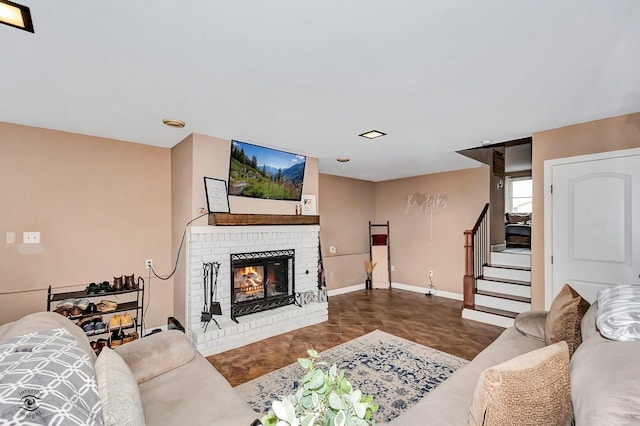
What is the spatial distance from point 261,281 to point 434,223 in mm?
3666

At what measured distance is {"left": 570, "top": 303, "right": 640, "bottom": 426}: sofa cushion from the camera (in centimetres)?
88

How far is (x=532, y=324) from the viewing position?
7.43 feet

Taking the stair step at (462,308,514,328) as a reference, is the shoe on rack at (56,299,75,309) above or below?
above

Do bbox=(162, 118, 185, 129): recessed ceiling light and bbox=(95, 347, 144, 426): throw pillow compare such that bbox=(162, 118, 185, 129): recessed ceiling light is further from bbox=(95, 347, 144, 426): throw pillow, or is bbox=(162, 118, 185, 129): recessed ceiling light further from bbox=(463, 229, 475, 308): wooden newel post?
bbox=(463, 229, 475, 308): wooden newel post

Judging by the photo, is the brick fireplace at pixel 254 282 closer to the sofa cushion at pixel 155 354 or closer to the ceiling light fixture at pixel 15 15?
the sofa cushion at pixel 155 354

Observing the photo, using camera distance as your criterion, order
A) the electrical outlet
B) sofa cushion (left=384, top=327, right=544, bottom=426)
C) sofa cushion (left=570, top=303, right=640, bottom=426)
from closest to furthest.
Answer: sofa cushion (left=570, top=303, right=640, bottom=426), sofa cushion (left=384, top=327, right=544, bottom=426), the electrical outlet

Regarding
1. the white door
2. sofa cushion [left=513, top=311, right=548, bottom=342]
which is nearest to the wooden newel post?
the white door

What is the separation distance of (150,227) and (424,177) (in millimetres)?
4937

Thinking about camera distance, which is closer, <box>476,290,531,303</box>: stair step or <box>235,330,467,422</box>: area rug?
<box>235,330,467,422</box>: area rug

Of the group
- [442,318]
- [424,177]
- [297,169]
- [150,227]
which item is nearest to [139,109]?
[150,227]

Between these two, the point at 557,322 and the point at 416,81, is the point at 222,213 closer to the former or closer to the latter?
the point at 416,81

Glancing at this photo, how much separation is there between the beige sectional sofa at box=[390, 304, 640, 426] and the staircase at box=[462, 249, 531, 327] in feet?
7.37

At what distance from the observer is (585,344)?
1.49m

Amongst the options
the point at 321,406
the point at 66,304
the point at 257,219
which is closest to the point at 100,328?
the point at 66,304
